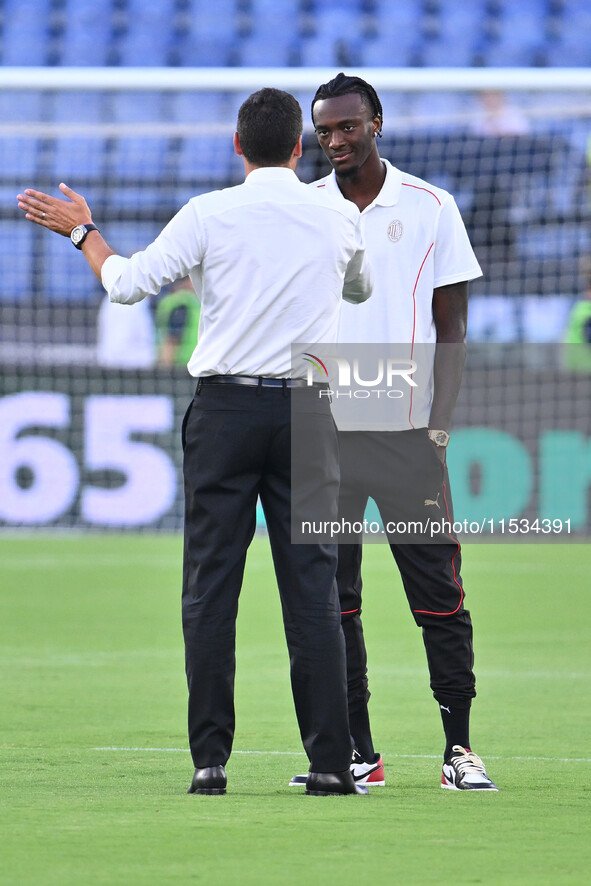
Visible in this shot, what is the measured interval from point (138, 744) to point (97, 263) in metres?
1.66

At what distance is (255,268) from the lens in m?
3.37

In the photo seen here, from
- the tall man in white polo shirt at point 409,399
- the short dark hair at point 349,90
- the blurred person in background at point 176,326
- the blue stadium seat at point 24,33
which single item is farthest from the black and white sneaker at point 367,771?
the blue stadium seat at point 24,33

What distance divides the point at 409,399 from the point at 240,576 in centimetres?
76

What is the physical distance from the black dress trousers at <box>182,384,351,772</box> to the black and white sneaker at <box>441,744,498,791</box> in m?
0.38

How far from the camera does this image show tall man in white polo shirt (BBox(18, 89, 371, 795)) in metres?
3.36

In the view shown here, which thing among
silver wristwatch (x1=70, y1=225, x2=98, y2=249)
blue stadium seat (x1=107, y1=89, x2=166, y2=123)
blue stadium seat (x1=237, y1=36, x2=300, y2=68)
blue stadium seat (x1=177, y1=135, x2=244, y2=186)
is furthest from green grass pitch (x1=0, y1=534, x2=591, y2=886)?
blue stadium seat (x1=237, y1=36, x2=300, y2=68)

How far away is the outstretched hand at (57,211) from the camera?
3516mm

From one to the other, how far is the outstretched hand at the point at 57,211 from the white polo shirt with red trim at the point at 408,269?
70cm

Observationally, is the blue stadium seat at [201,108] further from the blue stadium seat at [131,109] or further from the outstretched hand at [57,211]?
the outstretched hand at [57,211]

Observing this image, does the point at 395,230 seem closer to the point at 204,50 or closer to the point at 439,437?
the point at 439,437

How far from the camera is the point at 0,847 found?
2.78 metres

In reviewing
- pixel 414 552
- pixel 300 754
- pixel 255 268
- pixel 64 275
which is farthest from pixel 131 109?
pixel 255 268

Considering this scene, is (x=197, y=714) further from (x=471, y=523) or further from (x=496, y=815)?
(x=471, y=523)

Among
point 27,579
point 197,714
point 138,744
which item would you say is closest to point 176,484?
point 27,579
